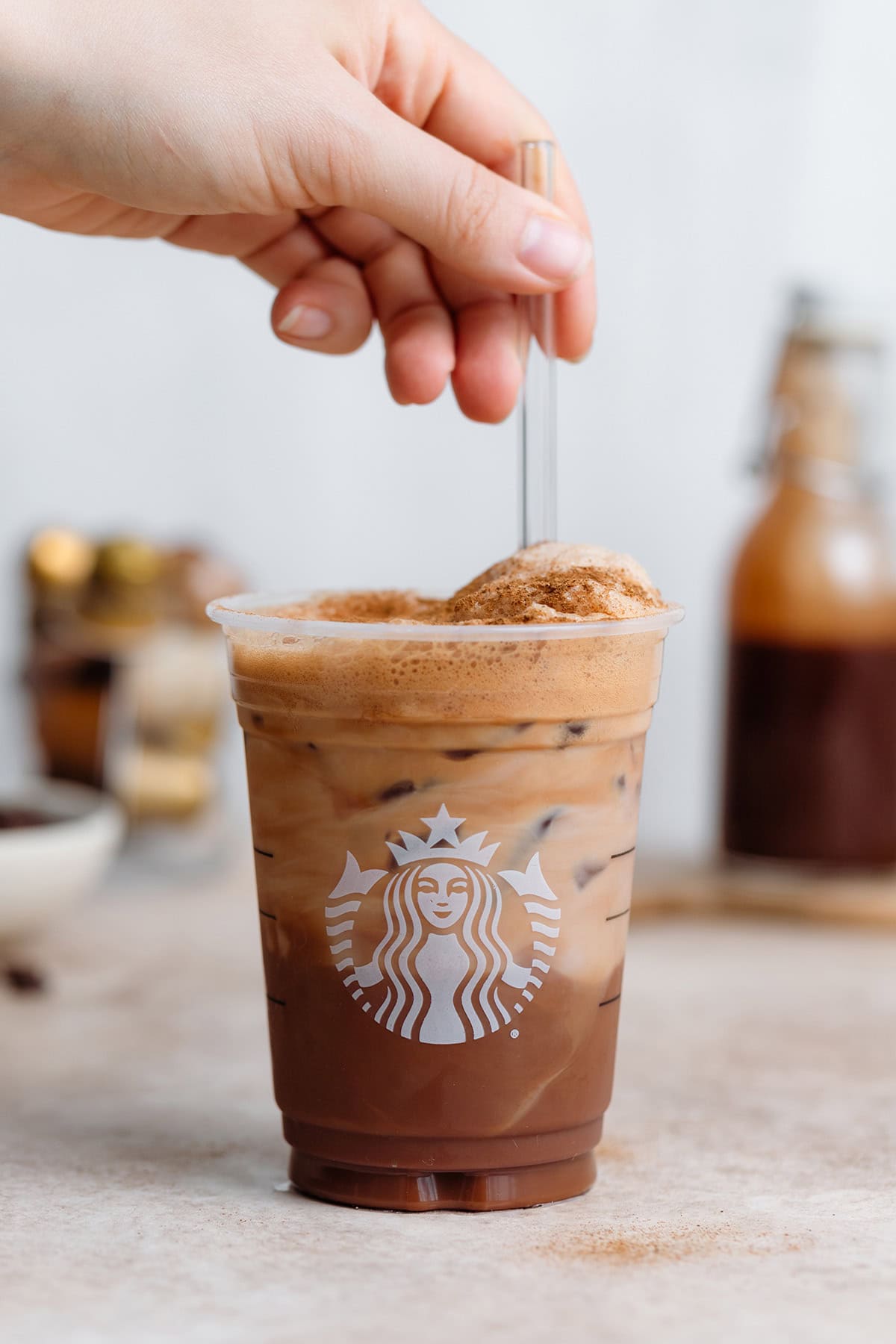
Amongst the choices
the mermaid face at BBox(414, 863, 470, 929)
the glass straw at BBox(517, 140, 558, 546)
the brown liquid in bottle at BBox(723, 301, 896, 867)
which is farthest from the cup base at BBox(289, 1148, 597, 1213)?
the brown liquid in bottle at BBox(723, 301, 896, 867)

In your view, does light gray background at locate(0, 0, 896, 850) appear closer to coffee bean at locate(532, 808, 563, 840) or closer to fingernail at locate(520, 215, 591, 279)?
fingernail at locate(520, 215, 591, 279)

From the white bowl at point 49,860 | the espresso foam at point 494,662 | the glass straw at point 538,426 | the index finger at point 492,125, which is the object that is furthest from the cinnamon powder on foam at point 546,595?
the white bowl at point 49,860

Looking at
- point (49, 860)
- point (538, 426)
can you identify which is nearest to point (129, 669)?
point (49, 860)

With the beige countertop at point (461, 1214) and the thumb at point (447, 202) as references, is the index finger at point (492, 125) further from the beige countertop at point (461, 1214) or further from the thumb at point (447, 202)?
the beige countertop at point (461, 1214)

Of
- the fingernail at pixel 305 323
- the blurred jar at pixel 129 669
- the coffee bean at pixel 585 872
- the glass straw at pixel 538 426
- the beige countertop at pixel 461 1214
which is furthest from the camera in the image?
the blurred jar at pixel 129 669

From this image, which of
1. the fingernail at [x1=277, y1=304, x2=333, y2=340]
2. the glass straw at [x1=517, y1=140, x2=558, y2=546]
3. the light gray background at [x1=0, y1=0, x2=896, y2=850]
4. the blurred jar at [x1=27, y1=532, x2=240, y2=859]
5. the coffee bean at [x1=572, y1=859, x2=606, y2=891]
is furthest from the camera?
the light gray background at [x1=0, y1=0, x2=896, y2=850]

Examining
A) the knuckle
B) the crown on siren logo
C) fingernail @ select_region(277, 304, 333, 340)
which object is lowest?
the crown on siren logo

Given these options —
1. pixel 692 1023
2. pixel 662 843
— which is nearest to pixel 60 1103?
pixel 692 1023
